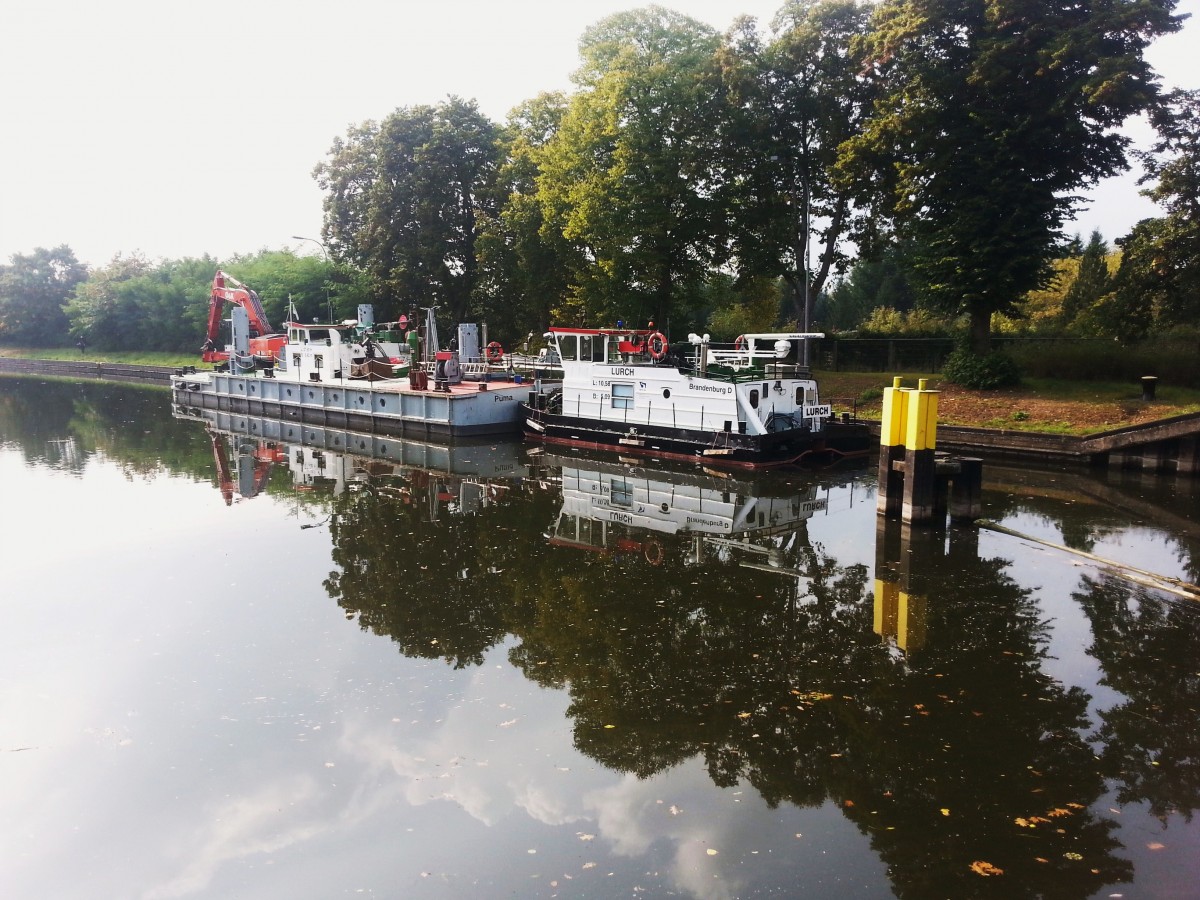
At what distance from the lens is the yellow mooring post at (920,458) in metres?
14.3

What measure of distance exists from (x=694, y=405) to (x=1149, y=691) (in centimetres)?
1461

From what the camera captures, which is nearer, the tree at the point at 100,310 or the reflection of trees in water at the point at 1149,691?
the reflection of trees in water at the point at 1149,691

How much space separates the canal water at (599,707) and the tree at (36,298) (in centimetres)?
6891

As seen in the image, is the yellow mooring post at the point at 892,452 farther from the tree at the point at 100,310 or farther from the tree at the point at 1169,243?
the tree at the point at 100,310

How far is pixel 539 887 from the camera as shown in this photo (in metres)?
5.56

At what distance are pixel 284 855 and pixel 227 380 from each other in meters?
35.5

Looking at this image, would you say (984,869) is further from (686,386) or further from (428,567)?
(686,386)

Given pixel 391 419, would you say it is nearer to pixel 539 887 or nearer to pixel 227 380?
pixel 227 380

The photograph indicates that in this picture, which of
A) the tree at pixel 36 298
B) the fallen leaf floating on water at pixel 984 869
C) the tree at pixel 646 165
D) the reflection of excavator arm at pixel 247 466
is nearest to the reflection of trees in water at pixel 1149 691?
the fallen leaf floating on water at pixel 984 869

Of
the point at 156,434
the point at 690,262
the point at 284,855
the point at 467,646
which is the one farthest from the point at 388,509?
the point at 690,262

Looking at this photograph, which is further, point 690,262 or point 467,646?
point 690,262

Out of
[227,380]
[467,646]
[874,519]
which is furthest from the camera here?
[227,380]

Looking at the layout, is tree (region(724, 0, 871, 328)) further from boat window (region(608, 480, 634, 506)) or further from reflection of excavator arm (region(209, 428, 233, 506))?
reflection of excavator arm (region(209, 428, 233, 506))

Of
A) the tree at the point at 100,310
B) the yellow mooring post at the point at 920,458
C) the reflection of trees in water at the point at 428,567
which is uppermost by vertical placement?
the tree at the point at 100,310
